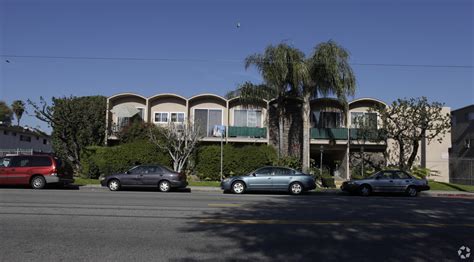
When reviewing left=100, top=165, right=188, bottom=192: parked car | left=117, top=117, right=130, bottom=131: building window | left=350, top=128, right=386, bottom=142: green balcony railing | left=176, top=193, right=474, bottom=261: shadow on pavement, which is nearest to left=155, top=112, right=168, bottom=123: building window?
left=117, top=117, right=130, bottom=131: building window

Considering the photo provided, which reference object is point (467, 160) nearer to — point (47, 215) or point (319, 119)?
point (319, 119)

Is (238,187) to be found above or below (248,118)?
below

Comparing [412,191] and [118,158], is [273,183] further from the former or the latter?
[118,158]

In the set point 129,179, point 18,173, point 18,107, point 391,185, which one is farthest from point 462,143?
point 18,107

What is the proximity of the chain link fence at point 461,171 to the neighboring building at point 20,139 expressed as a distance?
37.0 meters

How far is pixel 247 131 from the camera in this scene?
3216 centimetres

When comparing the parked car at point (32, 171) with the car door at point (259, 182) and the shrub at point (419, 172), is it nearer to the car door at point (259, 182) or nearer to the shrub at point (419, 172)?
the car door at point (259, 182)

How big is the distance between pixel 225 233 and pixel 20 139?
49.9 meters

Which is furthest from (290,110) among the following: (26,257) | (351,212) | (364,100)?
(26,257)

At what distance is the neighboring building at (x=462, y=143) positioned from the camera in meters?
33.0

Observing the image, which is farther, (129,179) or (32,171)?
(129,179)

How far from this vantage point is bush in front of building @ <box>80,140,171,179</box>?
2842cm

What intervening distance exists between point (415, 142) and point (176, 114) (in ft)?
55.9

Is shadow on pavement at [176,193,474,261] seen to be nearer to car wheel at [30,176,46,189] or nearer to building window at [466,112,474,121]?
car wheel at [30,176,46,189]
